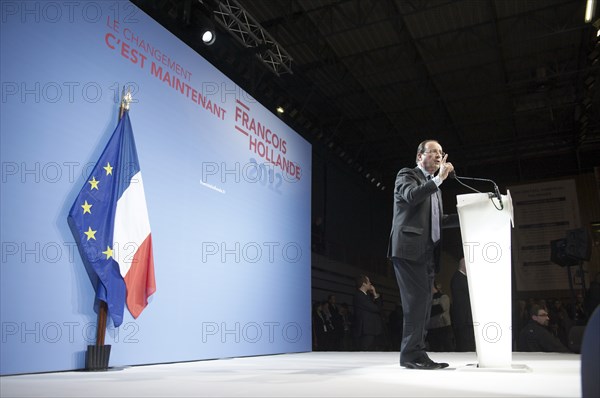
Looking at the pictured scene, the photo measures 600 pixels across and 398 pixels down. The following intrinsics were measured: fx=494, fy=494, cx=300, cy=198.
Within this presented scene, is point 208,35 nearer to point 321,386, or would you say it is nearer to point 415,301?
point 415,301

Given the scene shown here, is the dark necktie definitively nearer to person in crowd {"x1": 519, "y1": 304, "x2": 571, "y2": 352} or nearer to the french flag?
the french flag

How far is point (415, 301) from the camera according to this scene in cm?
279

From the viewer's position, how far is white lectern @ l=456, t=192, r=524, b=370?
266cm

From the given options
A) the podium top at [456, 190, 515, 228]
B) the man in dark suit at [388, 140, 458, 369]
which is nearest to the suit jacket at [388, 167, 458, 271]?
the man in dark suit at [388, 140, 458, 369]

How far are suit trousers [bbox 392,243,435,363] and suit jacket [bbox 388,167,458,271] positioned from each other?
0.05m

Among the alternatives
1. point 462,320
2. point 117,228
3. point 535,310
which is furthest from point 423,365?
point 535,310

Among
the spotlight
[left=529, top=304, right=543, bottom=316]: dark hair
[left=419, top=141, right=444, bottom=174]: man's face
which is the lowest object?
[left=529, top=304, right=543, bottom=316]: dark hair

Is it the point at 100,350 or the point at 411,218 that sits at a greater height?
the point at 411,218

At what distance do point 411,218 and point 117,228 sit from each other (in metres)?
2.02

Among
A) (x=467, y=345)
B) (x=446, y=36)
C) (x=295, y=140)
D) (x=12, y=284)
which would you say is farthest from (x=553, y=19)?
(x=12, y=284)

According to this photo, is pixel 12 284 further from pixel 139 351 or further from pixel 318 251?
pixel 318 251

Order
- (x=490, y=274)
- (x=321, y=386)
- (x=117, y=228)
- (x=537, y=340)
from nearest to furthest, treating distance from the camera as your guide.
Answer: (x=321, y=386) < (x=490, y=274) < (x=117, y=228) < (x=537, y=340)

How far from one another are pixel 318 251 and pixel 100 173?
657 cm

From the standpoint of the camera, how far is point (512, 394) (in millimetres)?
1702
